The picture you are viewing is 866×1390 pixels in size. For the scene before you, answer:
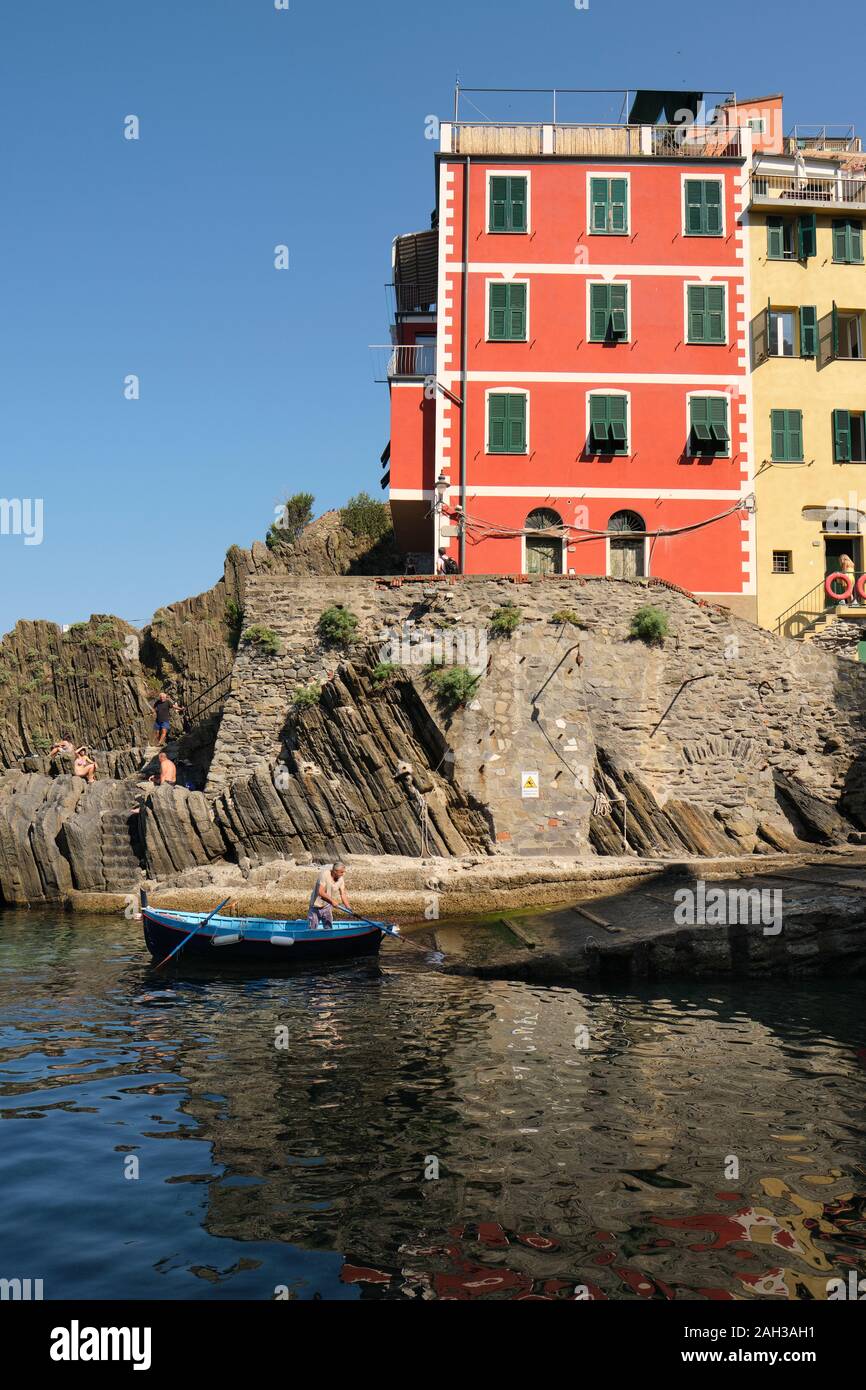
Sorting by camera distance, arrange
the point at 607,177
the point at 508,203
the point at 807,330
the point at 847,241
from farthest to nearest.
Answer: the point at 847,241, the point at 807,330, the point at 607,177, the point at 508,203

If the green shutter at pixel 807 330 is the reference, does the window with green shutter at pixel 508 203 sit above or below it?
above

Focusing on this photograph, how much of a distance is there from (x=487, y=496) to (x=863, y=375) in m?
12.9

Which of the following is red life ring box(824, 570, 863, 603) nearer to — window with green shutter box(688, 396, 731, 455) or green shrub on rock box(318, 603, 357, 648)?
window with green shutter box(688, 396, 731, 455)

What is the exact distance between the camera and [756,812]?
86.0ft

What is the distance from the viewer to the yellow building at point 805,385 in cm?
3097

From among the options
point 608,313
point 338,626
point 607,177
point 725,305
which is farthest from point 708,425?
point 338,626

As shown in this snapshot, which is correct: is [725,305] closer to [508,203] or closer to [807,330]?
[807,330]

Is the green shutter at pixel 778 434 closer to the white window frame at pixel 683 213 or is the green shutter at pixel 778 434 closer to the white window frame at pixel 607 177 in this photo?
the white window frame at pixel 683 213

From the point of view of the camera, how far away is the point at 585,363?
1217 inches

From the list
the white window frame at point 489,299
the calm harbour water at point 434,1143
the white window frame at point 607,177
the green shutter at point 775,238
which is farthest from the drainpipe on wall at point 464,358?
the calm harbour water at point 434,1143

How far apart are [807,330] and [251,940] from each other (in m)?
26.2

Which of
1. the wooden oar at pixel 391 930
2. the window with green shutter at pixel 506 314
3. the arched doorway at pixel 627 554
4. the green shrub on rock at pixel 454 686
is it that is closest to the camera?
the wooden oar at pixel 391 930

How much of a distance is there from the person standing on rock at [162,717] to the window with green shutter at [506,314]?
17.0 m

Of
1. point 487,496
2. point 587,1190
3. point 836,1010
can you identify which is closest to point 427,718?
point 487,496
